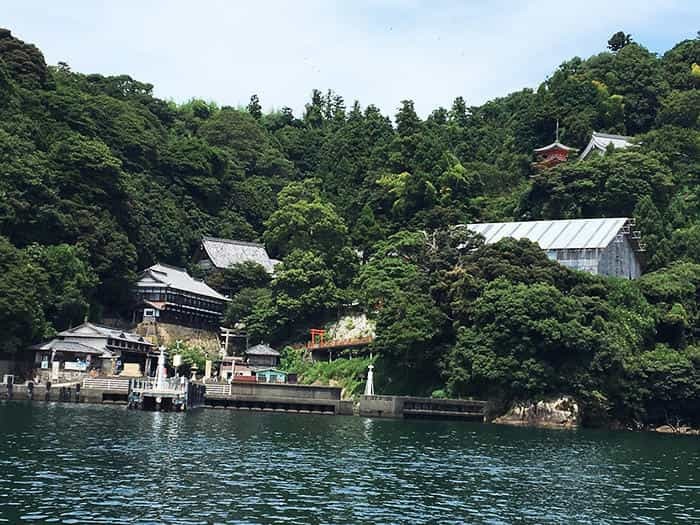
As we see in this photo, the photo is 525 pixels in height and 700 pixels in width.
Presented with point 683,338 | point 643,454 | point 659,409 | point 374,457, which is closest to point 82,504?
point 374,457

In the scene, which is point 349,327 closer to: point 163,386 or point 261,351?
point 261,351

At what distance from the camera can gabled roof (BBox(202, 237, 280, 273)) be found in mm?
98312

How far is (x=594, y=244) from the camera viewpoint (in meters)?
78.6

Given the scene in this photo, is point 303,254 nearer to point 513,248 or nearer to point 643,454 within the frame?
point 513,248

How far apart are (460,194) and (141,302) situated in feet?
115

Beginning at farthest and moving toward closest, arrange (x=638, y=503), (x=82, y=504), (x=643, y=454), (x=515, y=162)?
(x=515, y=162) < (x=643, y=454) < (x=638, y=503) < (x=82, y=504)

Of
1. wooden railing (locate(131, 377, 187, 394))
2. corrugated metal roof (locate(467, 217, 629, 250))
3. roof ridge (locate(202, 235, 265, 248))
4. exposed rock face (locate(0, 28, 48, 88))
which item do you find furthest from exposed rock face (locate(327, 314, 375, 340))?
exposed rock face (locate(0, 28, 48, 88))

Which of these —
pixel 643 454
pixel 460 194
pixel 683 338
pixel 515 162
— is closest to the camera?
pixel 643 454

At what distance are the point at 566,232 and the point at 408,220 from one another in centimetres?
1862

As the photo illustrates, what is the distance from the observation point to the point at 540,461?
131 ft

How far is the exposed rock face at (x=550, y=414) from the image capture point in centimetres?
6294

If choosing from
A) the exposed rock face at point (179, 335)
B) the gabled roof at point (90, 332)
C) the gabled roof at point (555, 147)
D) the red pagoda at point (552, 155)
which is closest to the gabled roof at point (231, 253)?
the exposed rock face at point (179, 335)

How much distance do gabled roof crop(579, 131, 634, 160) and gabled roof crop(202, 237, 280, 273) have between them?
3488cm

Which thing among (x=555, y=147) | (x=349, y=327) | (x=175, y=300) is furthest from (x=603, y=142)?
(x=175, y=300)
